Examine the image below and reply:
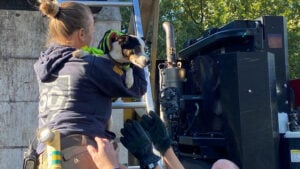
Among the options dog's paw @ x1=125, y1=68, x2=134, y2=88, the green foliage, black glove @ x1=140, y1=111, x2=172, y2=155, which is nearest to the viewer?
dog's paw @ x1=125, y1=68, x2=134, y2=88

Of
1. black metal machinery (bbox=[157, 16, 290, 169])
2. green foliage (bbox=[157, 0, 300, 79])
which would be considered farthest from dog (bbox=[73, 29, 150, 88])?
green foliage (bbox=[157, 0, 300, 79])

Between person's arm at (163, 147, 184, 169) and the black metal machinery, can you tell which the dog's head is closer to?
person's arm at (163, 147, 184, 169)

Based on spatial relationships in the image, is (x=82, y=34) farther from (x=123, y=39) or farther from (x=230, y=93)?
(x=230, y=93)

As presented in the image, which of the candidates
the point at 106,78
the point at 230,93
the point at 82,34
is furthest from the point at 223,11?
the point at 106,78

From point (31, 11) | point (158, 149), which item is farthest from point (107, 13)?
point (158, 149)

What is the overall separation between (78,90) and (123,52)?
283 mm

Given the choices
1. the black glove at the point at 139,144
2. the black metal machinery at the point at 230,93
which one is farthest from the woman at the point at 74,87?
the black metal machinery at the point at 230,93

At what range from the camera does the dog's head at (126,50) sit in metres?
2.72

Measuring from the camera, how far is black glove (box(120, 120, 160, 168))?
289 cm

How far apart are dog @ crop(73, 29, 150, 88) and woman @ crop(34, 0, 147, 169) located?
0.04 meters

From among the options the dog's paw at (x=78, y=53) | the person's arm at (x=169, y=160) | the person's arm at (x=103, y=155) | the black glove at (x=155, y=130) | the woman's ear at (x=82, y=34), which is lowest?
the person's arm at (x=169, y=160)

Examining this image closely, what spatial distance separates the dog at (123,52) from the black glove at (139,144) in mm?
233

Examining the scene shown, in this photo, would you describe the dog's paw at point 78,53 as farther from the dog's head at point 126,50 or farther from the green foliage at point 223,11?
the green foliage at point 223,11

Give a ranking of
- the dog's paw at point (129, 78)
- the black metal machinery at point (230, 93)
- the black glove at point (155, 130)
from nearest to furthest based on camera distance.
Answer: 1. the dog's paw at point (129, 78)
2. the black glove at point (155, 130)
3. the black metal machinery at point (230, 93)
